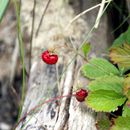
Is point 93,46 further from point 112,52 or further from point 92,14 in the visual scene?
point 112,52

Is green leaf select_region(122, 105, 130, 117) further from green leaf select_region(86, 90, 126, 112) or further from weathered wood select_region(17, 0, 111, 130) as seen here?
weathered wood select_region(17, 0, 111, 130)

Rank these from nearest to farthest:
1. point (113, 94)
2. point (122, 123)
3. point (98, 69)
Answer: point (122, 123) → point (113, 94) → point (98, 69)

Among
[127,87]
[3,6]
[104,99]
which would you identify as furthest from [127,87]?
[3,6]

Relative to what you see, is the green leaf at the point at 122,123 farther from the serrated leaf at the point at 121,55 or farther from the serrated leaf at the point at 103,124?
the serrated leaf at the point at 121,55

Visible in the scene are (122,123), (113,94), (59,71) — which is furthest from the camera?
(59,71)

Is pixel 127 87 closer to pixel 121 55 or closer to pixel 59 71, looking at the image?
pixel 121 55
